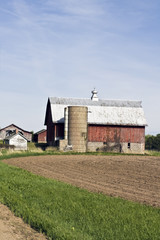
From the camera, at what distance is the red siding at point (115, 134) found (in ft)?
175

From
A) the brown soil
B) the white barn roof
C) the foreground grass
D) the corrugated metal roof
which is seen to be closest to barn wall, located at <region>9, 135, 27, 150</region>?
the white barn roof

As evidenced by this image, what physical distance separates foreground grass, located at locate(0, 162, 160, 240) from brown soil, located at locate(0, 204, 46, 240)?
0.21 meters

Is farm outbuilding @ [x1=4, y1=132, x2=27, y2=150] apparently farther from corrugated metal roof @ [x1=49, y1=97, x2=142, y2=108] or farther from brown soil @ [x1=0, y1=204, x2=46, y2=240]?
brown soil @ [x1=0, y1=204, x2=46, y2=240]

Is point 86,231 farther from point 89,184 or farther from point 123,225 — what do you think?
point 89,184

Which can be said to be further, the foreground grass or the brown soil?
the foreground grass

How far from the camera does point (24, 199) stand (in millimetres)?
14016

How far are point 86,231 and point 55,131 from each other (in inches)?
1713

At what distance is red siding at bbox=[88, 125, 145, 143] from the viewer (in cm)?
5341

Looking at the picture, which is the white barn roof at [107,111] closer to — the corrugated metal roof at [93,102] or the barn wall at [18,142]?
the corrugated metal roof at [93,102]

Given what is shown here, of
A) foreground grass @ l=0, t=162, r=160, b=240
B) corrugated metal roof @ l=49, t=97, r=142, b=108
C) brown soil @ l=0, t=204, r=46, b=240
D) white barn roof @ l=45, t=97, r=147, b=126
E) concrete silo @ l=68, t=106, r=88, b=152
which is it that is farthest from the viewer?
corrugated metal roof @ l=49, t=97, r=142, b=108

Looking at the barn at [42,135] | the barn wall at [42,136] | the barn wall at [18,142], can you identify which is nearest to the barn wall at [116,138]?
the barn wall at [18,142]

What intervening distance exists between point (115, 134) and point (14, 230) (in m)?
44.6

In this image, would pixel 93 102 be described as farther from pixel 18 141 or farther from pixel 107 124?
pixel 18 141

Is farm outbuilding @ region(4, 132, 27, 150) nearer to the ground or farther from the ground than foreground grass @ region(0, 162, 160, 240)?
farther from the ground
